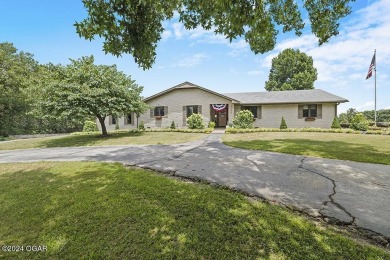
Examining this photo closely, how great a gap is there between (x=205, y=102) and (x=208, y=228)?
1879 cm

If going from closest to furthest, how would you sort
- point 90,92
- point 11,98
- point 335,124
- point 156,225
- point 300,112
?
point 156,225 < point 90,92 < point 335,124 < point 300,112 < point 11,98

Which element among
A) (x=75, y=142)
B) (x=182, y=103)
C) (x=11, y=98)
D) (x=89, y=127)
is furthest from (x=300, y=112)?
(x=11, y=98)

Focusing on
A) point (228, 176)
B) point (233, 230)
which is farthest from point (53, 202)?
point (228, 176)

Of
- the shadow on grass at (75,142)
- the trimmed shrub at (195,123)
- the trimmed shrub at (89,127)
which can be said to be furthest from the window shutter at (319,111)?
the trimmed shrub at (89,127)

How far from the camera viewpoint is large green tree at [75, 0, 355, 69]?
435 cm

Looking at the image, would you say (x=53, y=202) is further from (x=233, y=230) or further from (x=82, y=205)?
(x=233, y=230)

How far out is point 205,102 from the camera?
2098 centimetres

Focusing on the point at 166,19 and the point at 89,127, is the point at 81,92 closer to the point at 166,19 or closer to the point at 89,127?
the point at 166,19

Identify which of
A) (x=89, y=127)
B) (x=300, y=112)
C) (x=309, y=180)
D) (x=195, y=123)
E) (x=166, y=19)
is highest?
(x=166, y=19)

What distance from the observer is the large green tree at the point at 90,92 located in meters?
12.3

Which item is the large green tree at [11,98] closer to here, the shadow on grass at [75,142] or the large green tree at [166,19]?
the shadow on grass at [75,142]

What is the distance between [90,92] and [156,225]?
12017mm

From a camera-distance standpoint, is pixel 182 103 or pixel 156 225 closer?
pixel 156 225

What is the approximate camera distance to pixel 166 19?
5973 mm
